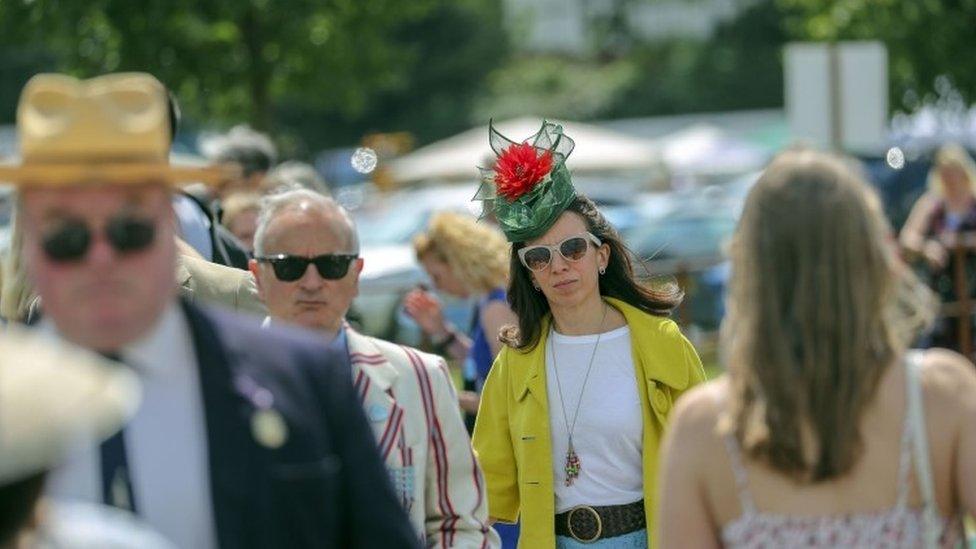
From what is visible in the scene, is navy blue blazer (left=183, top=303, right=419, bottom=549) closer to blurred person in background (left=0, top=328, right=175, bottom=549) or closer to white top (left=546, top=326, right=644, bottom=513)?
blurred person in background (left=0, top=328, right=175, bottom=549)

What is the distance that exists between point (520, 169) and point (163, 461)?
3.25 meters

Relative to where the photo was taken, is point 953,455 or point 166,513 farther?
point 953,455

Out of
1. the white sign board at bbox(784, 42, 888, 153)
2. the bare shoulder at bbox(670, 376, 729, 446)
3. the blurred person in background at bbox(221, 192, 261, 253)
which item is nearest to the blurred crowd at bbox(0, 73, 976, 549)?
the bare shoulder at bbox(670, 376, 729, 446)

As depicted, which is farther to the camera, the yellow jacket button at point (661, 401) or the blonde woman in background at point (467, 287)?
the blonde woman in background at point (467, 287)

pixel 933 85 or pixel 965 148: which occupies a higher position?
pixel 933 85

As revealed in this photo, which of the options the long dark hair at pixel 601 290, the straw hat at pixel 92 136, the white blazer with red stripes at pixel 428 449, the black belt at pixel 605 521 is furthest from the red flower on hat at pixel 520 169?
the straw hat at pixel 92 136

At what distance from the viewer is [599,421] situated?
603 cm

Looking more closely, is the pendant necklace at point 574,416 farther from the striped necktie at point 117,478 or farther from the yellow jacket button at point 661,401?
the striped necktie at point 117,478

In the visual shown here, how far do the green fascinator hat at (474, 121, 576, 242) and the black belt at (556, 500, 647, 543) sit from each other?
0.93 meters

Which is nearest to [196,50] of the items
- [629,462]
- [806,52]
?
[806,52]

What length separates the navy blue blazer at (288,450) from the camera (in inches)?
127

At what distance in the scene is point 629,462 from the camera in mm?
5965

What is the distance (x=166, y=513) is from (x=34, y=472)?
2.15 feet

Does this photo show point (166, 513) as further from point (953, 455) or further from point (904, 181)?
point (904, 181)
